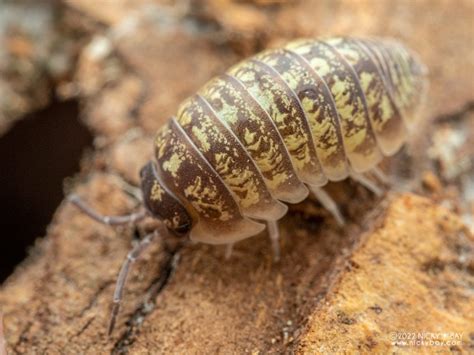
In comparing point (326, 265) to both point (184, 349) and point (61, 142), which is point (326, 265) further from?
point (61, 142)

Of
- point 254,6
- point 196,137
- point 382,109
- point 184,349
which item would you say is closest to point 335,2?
point 254,6

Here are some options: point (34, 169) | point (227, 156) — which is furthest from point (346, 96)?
point (34, 169)

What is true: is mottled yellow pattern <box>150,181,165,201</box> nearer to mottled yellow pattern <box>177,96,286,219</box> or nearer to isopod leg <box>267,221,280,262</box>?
mottled yellow pattern <box>177,96,286,219</box>

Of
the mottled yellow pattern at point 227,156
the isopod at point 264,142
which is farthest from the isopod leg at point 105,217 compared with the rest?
the mottled yellow pattern at point 227,156

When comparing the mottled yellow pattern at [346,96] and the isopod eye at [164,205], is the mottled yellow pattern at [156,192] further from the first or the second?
the mottled yellow pattern at [346,96]

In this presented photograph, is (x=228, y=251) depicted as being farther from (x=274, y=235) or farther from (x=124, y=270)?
(x=124, y=270)
